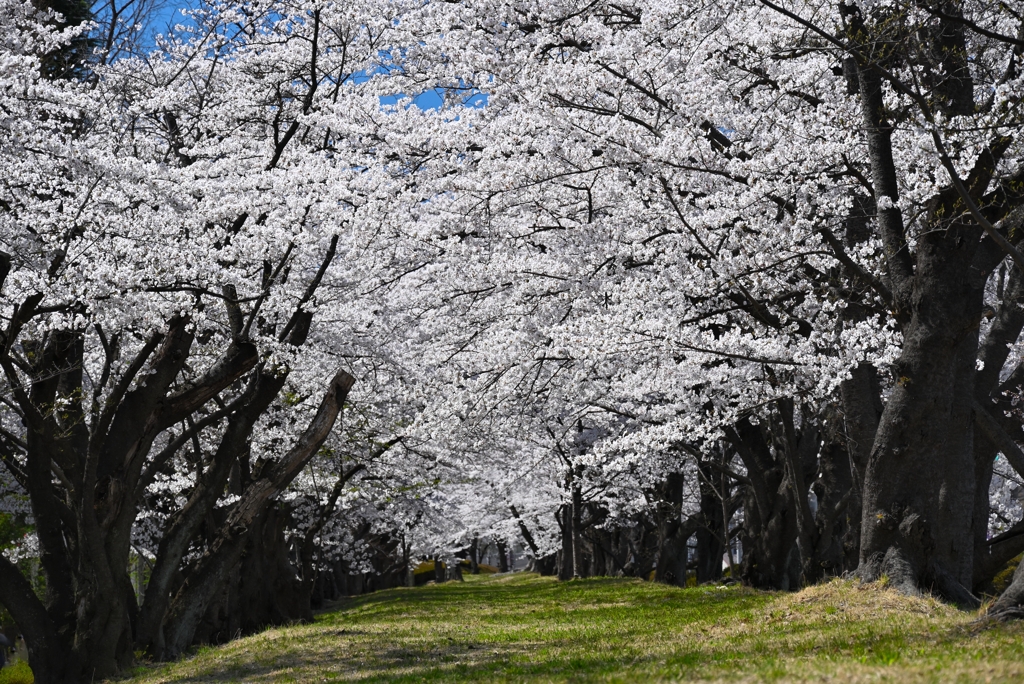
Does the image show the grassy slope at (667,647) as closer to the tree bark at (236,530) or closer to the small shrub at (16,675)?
the tree bark at (236,530)

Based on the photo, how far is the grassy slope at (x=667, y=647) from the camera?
19.6 ft

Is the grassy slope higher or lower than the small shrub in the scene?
higher

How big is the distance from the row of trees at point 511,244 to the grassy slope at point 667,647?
0.85 metres

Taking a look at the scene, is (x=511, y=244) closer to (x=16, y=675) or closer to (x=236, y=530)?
(x=236, y=530)

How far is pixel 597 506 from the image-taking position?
119 ft

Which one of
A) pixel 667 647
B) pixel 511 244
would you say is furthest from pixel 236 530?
pixel 667 647

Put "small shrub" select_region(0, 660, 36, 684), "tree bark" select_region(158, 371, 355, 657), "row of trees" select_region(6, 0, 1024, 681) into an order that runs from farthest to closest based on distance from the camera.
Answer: "small shrub" select_region(0, 660, 36, 684) → "tree bark" select_region(158, 371, 355, 657) → "row of trees" select_region(6, 0, 1024, 681)

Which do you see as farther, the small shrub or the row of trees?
the small shrub

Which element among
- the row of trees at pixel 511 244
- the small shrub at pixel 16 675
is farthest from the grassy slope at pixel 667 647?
the small shrub at pixel 16 675

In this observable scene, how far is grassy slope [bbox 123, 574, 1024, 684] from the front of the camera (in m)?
A: 5.96

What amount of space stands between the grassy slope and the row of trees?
85 centimetres

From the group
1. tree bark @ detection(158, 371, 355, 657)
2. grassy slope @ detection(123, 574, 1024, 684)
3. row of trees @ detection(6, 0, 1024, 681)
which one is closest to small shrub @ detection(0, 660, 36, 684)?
row of trees @ detection(6, 0, 1024, 681)

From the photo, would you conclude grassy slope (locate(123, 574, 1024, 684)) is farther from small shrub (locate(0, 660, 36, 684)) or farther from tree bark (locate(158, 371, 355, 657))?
small shrub (locate(0, 660, 36, 684))

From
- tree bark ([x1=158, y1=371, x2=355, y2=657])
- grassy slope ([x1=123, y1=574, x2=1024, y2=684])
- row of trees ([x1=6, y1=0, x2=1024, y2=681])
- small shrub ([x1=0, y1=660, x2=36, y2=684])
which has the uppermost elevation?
row of trees ([x1=6, y1=0, x2=1024, y2=681])
